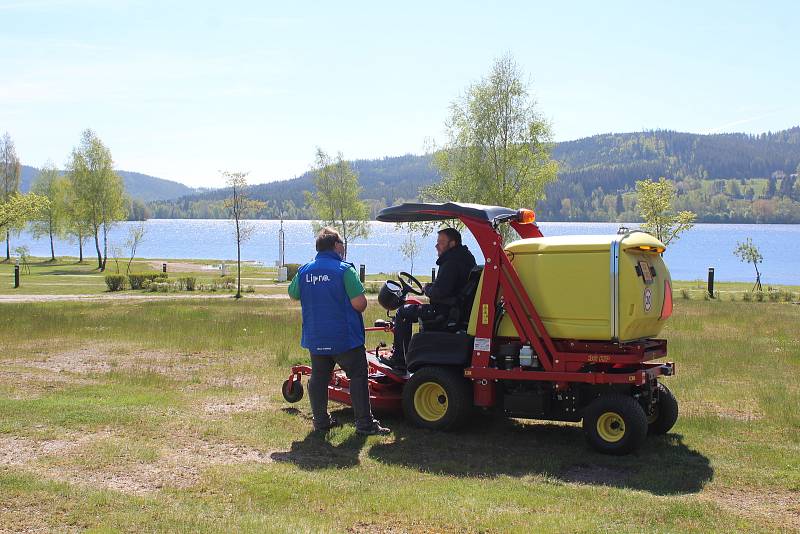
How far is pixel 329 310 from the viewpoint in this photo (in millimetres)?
8727

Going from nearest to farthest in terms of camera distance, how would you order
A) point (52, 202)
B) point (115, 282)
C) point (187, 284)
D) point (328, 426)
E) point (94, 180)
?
point (328, 426) < point (115, 282) < point (187, 284) < point (94, 180) < point (52, 202)

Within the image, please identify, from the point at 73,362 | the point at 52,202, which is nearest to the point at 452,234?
the point at 73,362

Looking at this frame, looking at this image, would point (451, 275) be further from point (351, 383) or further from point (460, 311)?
point (351, 383)

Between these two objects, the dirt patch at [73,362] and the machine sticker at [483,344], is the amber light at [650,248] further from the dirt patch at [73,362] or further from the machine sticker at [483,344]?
the dirt patch at [73,362]

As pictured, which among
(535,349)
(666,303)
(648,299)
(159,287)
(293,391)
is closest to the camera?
(648,299)

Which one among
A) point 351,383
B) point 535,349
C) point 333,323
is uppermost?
point 333,323

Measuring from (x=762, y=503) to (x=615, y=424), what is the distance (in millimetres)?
1786

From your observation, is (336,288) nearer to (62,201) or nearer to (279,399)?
(279,399)

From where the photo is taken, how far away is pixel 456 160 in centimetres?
4116

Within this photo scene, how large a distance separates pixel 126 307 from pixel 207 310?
2.99m

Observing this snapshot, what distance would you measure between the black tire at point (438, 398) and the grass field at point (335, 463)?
240mm

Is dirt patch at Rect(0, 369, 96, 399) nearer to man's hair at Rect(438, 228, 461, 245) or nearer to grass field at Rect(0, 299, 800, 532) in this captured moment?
grass field at Rect(0, 299, 800, 532)

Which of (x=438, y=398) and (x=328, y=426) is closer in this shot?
(x=328, y=426)

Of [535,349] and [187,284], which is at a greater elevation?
[535,349]
